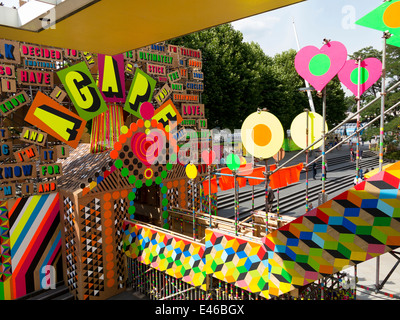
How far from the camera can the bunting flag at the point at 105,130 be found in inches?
503

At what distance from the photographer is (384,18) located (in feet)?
15.2

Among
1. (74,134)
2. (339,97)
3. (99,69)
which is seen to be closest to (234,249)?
(74,134)

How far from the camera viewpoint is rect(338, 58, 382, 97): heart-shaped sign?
275 inches

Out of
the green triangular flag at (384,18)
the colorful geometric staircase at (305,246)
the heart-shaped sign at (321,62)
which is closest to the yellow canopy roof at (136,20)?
the green triangular flag at (384,18)

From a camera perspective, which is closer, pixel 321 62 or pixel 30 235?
pixel 321 62

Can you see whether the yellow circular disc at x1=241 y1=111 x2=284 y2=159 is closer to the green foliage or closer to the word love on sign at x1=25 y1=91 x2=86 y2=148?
the word love on sign at x1=25 y1=91 x2=86 y2=148

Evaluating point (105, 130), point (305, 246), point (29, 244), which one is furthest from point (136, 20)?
point (105, 130)

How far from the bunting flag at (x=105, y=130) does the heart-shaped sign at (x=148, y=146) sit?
2.59 meters

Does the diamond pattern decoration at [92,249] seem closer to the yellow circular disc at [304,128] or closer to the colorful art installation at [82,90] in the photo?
the colorful art installation at [82,90]

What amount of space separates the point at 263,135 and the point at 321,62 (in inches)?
66.9

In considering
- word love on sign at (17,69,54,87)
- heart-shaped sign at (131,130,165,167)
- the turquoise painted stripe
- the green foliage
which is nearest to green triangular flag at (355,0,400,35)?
heart-shaped sign at (131,130,165,167)

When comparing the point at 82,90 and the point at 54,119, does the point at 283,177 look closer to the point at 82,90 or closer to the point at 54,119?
the point at 82,90

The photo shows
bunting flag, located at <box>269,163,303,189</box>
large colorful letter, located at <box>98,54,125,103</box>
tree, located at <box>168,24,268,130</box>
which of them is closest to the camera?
large colorful letter, located at <box>98,54,125,103</box>

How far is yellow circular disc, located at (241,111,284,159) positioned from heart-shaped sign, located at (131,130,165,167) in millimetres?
4671
